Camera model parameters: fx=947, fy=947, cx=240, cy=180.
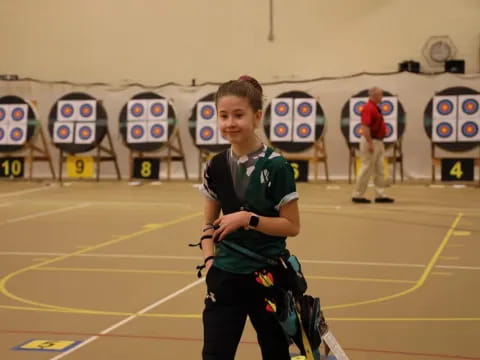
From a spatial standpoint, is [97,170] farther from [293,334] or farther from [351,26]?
[293,334]

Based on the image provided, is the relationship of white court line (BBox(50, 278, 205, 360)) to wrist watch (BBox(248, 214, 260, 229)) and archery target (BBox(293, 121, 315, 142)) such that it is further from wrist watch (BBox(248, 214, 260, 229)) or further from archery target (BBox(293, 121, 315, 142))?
archery target (BBox(293, 121, 315, 142))

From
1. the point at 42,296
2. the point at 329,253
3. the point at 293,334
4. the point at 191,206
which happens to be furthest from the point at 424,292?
the point at 191,206

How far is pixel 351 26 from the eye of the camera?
15961mm

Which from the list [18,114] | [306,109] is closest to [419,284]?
[306,109]

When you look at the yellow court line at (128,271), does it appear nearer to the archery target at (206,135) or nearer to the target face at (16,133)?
the archery target at (206,135)

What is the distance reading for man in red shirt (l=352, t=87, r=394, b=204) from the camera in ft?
36.3

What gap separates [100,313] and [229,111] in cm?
243

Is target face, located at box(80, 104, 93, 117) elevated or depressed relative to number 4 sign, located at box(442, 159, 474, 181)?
elevated

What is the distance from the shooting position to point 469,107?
14.5m

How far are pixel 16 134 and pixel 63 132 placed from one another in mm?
767

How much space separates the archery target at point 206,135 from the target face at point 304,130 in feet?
4.46

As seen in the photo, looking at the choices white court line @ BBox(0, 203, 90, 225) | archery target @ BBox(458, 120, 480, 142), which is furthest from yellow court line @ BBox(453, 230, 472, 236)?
archery target @ BBox(458, 120, 480, 142)

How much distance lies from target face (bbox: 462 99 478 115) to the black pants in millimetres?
12059

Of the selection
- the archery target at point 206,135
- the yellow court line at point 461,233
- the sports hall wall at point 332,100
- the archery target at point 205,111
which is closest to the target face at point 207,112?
the archery target at point 205,111
